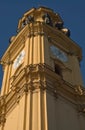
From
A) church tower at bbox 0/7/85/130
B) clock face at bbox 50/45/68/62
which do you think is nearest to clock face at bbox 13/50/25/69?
church tower at bbox 0/7/85/130

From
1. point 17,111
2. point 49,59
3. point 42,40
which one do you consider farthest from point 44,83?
point 42,40

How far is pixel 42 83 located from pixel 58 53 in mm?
5966

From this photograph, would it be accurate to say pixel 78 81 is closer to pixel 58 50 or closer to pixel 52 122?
pixel 58 50

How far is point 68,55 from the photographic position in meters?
28.2

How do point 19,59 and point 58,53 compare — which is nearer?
point 19,59

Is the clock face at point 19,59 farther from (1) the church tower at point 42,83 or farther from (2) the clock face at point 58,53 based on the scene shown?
(2) the clock face at point 58,53

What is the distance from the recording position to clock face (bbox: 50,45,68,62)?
2661cm

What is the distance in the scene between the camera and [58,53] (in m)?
27.0

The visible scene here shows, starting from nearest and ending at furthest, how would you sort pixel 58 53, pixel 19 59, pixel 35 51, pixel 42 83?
pixel 42 83 → pixel 35 51 → pixel 19 59 → pixel 58 53

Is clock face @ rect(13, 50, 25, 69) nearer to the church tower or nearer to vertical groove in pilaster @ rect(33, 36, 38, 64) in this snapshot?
the church tower

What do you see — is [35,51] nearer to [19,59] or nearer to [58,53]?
[19,59]

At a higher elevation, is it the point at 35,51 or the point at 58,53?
the point at 58,53

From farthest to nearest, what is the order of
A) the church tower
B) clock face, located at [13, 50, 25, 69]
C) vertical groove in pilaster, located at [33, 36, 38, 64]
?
clock face, located at [13, 50, 25, 69] < vertical groove in pilaster, located at [33, 36, 38, 64] < the church tower

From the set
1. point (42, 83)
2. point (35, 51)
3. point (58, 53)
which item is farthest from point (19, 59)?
point (42, 83)
